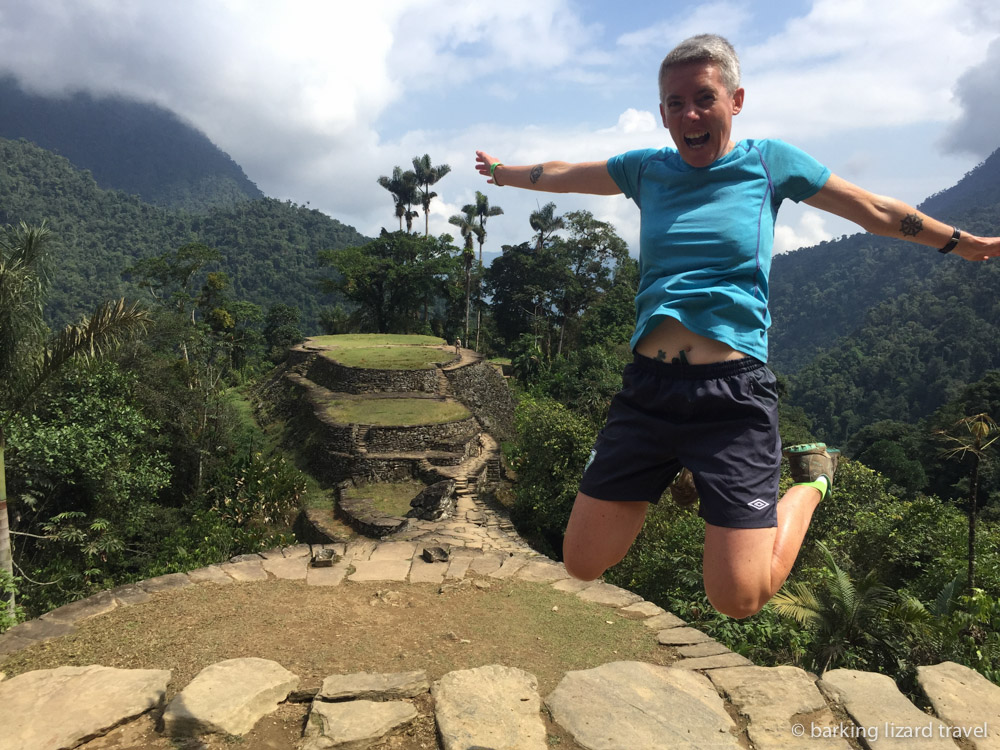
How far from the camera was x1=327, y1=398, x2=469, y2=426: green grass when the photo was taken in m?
17.8

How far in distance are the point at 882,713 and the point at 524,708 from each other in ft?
6.03

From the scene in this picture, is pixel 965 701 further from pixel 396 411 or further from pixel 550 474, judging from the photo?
pixel 396 411

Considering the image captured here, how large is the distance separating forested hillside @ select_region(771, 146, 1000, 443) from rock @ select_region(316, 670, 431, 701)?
4411 centimetres

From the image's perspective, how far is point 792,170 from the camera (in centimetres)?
236

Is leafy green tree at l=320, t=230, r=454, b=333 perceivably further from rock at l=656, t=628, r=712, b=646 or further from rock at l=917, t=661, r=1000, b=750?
rock at l=917, t=661, r=1000, b=750

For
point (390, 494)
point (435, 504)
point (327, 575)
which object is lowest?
point (390, 494)

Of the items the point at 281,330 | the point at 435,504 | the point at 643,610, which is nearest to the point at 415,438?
the point at 435,504

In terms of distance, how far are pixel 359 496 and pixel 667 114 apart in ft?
46.9

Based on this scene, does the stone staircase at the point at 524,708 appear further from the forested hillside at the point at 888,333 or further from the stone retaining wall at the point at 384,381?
the forested hillside at the point at 888,333

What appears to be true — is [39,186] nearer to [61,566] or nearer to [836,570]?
[61,566]

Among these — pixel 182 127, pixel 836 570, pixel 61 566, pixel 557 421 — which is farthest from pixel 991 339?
pixel 182 127

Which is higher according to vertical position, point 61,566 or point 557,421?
point 557,421

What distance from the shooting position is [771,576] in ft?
7.18

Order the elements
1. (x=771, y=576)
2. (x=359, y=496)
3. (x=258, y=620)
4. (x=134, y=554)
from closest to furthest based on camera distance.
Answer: (x=771, y=576) → (x=258, y=620) → (x=134, y=554) → (x=359, y=496)
